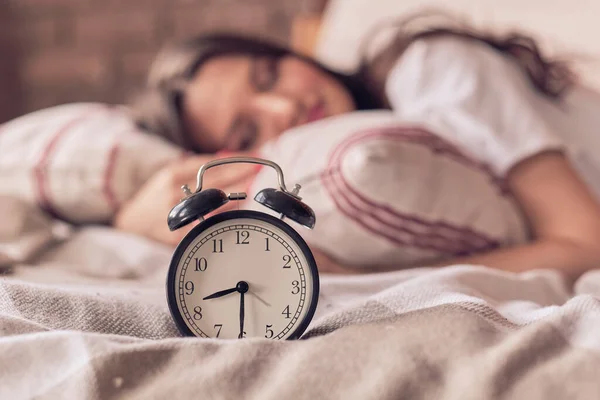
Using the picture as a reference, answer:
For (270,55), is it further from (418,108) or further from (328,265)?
(328,265)

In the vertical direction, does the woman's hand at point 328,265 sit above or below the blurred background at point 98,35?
above

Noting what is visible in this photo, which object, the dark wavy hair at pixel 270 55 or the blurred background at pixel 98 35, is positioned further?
the blurred background at pixel 98 35

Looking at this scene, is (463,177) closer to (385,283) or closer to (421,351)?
(385,283)

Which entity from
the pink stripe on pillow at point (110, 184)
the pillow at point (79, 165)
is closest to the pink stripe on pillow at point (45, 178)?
the pillow at point (79, 165)

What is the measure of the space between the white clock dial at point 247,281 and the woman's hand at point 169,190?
50 cm

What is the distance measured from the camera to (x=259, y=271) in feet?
1.85

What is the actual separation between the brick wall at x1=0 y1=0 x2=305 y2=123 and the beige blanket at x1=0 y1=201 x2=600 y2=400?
6.64 ft

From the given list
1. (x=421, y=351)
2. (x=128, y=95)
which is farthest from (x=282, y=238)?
(x=128, y=95)

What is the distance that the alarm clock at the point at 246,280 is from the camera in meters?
0.56

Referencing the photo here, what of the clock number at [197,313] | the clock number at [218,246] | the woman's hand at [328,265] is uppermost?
the clock number at [218,246]

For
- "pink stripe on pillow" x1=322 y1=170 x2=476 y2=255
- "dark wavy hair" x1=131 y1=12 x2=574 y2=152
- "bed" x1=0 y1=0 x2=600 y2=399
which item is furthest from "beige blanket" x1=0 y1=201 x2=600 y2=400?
"dark wavy hair" x1=131 y1=12 x2=574 y2=152

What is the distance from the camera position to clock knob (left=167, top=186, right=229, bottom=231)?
54cm

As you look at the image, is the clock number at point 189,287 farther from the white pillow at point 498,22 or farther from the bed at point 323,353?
the white pillow at point 498,22

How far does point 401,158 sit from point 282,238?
41 centimetres
